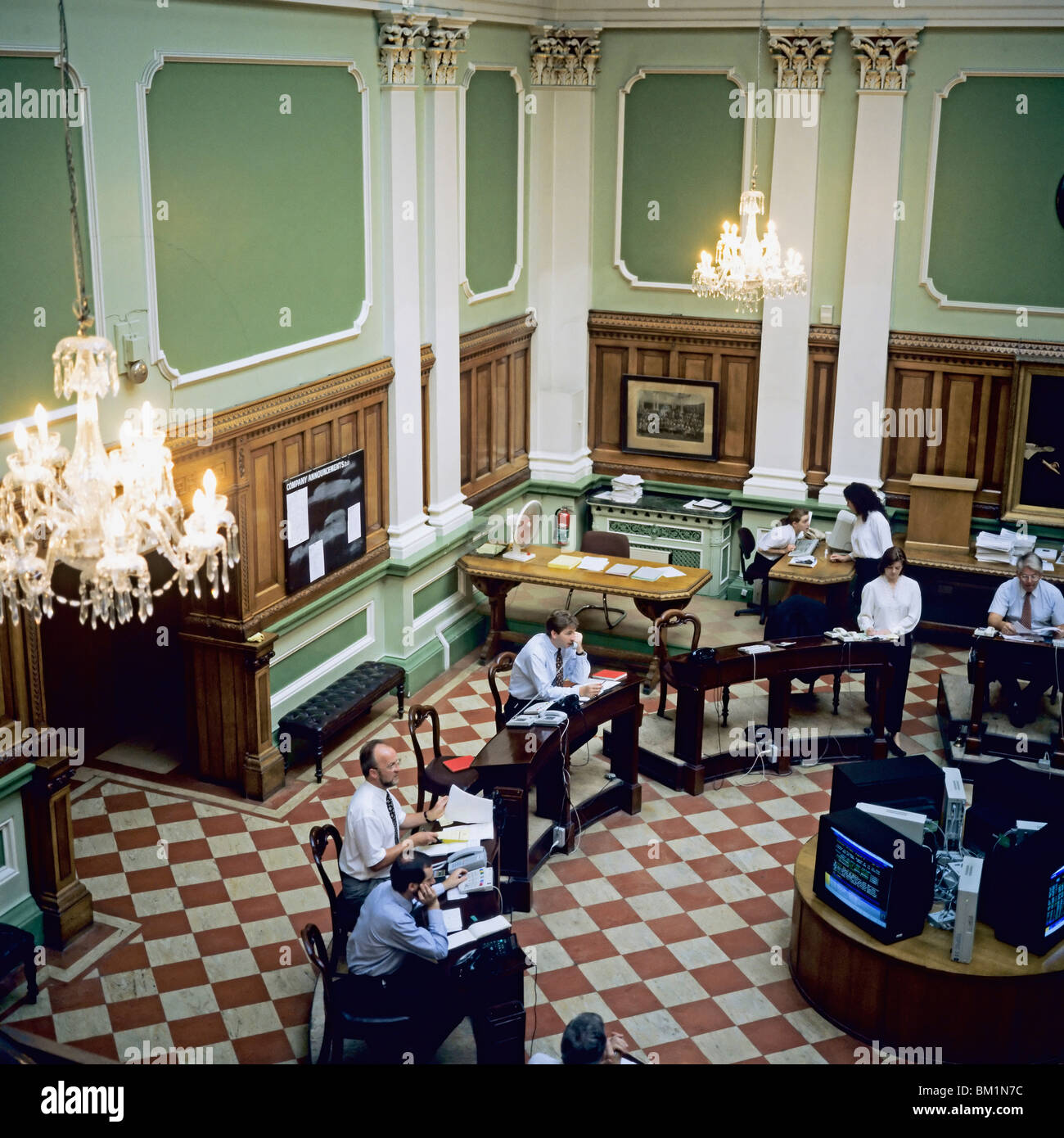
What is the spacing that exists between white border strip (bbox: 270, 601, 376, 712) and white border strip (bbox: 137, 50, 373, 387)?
214 centimetres

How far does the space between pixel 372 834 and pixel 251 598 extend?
111 inches

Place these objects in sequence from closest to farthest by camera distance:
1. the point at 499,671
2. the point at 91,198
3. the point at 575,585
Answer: the point at 91,198
the point at 499,671
the point at 575,585

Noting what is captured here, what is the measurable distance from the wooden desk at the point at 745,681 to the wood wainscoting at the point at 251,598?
8.99 ft

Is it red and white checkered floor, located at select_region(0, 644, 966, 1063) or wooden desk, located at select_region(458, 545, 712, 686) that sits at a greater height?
wooden desk, located at select_region(458, 545, 712, 686)

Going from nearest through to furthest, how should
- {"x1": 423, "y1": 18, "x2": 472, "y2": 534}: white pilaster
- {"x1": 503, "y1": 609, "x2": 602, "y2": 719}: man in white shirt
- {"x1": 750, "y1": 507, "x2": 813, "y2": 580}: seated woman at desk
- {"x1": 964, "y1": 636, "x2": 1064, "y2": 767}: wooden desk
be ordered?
{"x1": 503, "y1": 609, "x2": 602, "y2": 719}: man in white shirt → {"x1": 964, "y1": 636, "x2": 1064, "y2": 767}: wooden desk → {"x1": 423, "y1": 18, "x2": 472, "y2": 534}: white pilaster → {"x1": 750, "y1": 507, "x2": 813, "y2": 580}: seated woman at desk

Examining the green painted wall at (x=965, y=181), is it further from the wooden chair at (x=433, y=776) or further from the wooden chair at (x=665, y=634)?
the wooden chair at (x=433, y=776)

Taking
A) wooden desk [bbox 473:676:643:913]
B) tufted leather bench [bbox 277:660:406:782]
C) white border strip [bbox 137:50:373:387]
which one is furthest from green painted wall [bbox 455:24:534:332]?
wooden desk [bbox 473:676:643:913]

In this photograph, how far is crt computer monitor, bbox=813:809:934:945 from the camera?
6.95 meters

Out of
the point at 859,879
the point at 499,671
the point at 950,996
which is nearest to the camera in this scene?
the point at 950,996

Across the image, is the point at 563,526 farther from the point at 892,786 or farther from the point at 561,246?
the point at 892,786

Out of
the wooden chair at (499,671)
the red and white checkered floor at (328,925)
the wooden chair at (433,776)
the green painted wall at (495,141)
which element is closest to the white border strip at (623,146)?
the green painted wall at (495,141)

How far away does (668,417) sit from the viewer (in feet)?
43.7

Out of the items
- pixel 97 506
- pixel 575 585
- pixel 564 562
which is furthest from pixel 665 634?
pixel 97 506

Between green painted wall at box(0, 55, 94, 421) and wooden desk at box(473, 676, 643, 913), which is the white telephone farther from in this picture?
green painted wall at box(0, 55, 94, 421)
